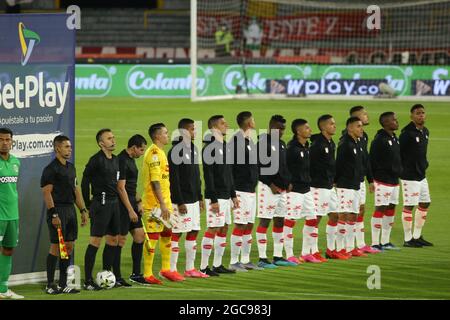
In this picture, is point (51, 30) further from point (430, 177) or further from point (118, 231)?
point (430, 177)

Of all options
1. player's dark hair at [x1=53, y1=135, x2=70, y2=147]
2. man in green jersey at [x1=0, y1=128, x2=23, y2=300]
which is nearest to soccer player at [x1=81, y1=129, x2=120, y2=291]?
player's dark hair at [x1=53, y1=135, x2=70, y2=147]

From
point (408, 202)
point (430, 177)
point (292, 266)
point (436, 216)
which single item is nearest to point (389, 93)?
point (430, 177)

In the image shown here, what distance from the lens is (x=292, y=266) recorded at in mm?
17125

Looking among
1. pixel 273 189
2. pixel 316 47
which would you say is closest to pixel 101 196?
pixel 273 189

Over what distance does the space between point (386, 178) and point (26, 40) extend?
23.0ft

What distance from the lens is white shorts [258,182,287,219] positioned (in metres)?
17.1

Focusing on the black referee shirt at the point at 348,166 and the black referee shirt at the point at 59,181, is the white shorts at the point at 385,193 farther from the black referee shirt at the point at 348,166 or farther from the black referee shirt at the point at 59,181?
the black referee shirt at the point at 59,181

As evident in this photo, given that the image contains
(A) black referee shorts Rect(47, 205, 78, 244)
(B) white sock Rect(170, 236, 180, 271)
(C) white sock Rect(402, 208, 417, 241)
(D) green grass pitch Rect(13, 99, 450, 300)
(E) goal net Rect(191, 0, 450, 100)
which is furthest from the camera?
(E) goal net Rect(191, 0, 450, 100)

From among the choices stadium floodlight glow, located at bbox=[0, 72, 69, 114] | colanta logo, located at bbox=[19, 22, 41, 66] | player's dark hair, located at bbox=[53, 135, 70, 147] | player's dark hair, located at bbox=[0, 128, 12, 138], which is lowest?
player's dark hair, located at bbox=[53, 135, 70, 147]

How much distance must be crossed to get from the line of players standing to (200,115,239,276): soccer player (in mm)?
15

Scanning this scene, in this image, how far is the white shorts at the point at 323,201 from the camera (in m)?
17.8

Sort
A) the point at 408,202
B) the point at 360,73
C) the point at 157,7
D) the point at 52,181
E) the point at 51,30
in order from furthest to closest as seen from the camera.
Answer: the point at 157,7 < the point at 360,73 < the point at 408,202 < the point at 51,30 < the point at 52,181

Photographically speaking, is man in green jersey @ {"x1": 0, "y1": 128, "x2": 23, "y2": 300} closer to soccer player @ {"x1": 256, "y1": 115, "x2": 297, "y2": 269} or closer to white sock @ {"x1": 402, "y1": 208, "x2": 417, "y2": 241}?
soccer player @ {"x1": 256, "y1": 115, "x2": 297, "y2": 269}

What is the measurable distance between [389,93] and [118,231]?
100 ft
